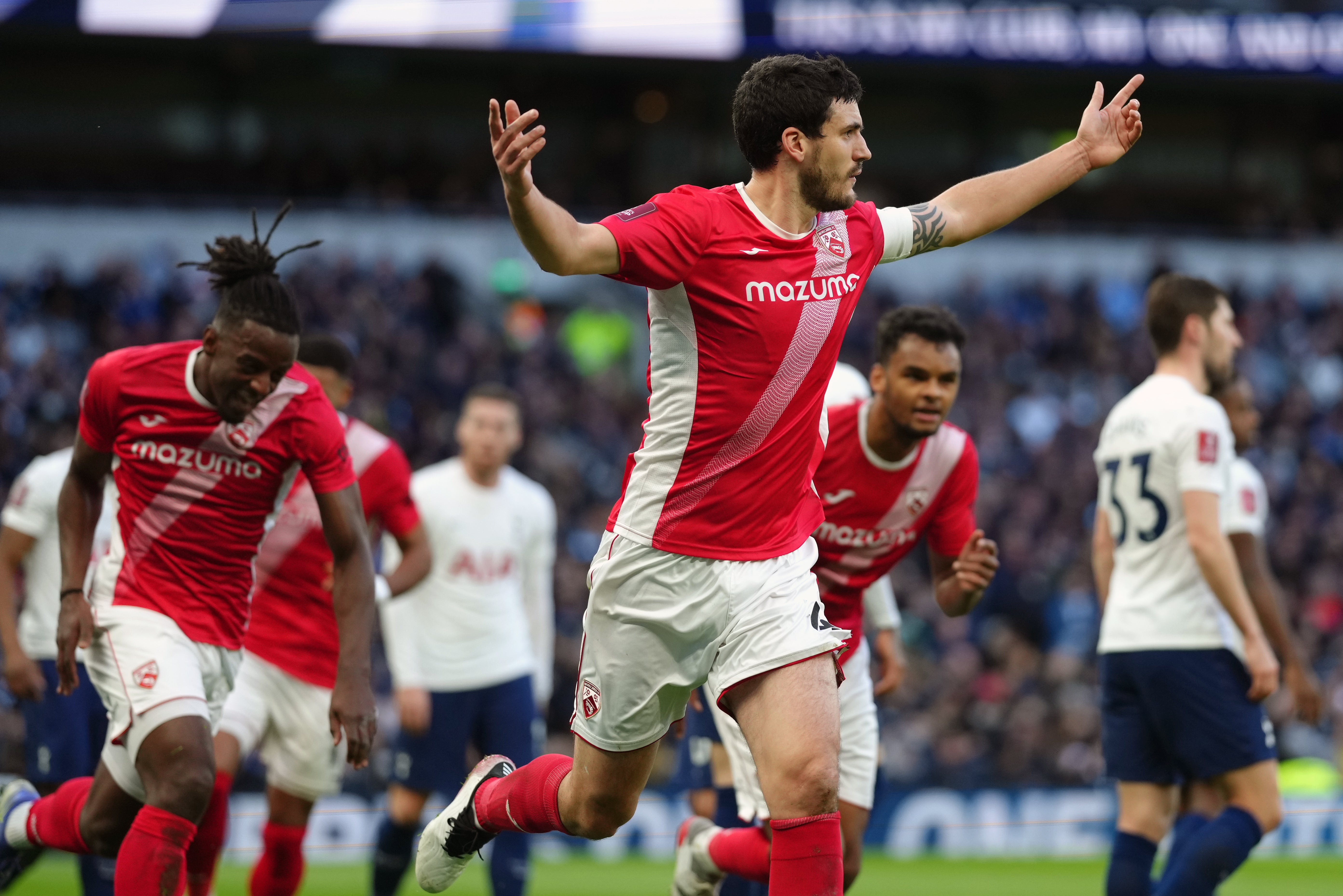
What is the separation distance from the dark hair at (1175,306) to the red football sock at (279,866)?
14.8 feet

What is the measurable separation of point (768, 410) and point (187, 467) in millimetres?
2214

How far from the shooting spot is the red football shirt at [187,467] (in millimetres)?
5234

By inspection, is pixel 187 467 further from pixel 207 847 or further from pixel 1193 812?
pixel 1193 812

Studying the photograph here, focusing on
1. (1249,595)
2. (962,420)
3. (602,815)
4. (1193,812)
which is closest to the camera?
(602,815)

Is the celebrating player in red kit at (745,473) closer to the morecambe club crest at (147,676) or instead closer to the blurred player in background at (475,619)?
the morecambe club crest at (147,676)

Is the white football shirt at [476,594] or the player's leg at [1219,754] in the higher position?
the white football shirt at [476,594]

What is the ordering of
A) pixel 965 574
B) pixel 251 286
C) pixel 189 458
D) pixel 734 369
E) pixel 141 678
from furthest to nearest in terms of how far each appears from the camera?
pixel 965 574
pixel 189 458
pixel 251 286
pixel 141 678
pixel 734 369

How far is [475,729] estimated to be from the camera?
825 cm

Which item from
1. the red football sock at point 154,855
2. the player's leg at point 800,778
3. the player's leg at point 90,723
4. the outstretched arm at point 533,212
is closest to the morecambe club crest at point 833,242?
the outstretched arm at point 533,212

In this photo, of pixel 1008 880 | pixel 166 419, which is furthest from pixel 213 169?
pixel 166 419

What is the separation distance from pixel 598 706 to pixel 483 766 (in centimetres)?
102

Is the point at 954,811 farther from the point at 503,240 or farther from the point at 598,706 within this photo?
the point at 503,240

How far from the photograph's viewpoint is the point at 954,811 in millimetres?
12523

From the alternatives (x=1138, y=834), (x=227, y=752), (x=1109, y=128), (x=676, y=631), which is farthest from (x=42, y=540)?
(x=1109, y=128)
